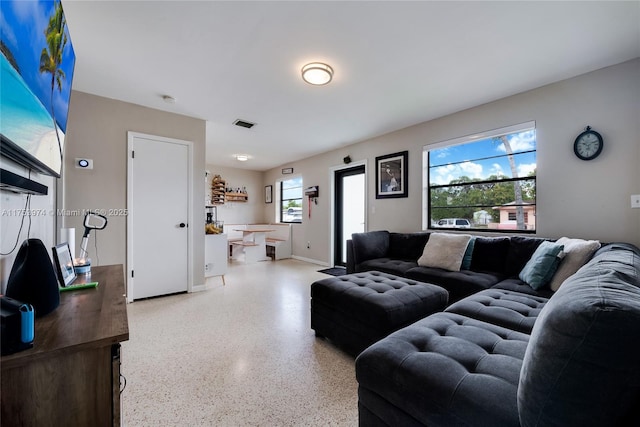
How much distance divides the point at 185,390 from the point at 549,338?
1816 millimetres

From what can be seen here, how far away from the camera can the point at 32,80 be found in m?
1.02

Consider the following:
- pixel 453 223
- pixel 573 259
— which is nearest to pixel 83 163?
pixel 453 223

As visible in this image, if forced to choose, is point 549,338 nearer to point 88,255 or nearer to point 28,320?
point 28,320

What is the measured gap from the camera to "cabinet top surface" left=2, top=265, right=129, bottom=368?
0.77 metres

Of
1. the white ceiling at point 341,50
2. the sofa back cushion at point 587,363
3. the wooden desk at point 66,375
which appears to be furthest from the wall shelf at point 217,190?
the sofa back cushion at point 587,363

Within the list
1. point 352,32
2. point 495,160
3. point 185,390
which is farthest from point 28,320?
point 495,160

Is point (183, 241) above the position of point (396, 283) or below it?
above

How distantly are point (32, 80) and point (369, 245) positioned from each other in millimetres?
3205

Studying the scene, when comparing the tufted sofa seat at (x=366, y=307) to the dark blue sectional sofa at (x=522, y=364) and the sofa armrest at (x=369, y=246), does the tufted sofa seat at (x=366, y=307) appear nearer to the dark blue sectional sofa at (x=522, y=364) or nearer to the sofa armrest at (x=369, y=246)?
the dark blue sectional sofa at (x=522, y=364)

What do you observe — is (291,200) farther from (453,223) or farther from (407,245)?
(453,223)

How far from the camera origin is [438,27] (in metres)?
1.85

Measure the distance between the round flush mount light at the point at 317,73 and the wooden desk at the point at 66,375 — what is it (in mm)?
2224

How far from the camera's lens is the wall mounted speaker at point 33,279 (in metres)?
0.97

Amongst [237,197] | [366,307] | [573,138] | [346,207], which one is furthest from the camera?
[237,197]
